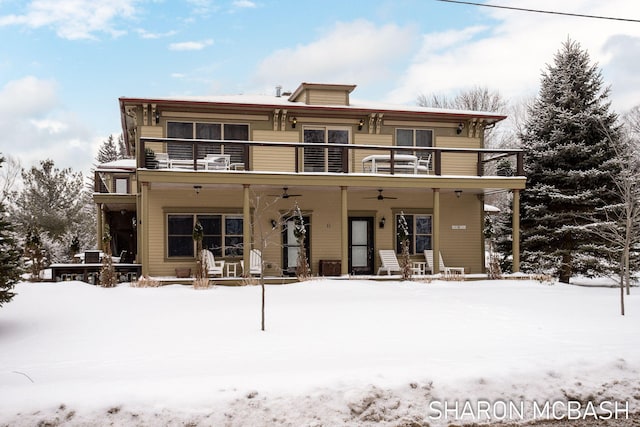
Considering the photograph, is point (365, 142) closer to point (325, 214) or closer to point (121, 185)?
point (325, 214)

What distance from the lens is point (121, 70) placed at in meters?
23.6

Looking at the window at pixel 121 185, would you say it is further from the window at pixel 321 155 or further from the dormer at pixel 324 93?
the window at pixel 321 155

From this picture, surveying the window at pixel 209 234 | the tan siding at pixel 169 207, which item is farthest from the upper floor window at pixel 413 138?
the window at pixel 209 234

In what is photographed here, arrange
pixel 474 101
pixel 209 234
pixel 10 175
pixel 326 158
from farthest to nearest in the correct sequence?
pixel 474 101 → pixel 10 175 → pixel 326 158 → pixel 209 234

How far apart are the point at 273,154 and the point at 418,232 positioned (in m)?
6.05

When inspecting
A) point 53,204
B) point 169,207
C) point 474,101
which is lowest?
point 169,207

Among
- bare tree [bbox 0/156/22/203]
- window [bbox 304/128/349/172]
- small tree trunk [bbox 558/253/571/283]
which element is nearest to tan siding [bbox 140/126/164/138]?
window [bbox 304/128/349/172]

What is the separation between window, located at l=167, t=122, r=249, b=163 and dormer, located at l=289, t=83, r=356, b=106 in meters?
2.66

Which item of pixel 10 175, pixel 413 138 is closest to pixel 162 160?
pixel 413 138

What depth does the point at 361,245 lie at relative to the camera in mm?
20016

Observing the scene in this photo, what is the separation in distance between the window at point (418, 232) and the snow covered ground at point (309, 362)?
7.43 meters

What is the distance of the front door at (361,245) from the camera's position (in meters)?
19.9

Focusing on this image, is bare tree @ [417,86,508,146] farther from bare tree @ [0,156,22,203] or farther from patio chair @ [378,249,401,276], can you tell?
bare tree @ [0,156,22,203]

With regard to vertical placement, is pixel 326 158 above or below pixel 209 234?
above
